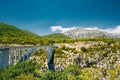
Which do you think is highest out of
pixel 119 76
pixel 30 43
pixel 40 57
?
pixel 30 43

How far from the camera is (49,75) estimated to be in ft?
233

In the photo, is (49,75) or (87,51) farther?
(87,51)

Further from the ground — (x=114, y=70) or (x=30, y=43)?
(x=30, y=43)

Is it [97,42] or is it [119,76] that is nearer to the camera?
[119,76]

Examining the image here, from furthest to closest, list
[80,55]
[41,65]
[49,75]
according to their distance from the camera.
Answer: [80,55]
[41,65]
[49,75]

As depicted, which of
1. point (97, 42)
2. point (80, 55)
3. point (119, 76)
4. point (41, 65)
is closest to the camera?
point (41, 65)

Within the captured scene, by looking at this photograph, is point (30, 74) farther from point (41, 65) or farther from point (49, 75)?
point (41, 65)

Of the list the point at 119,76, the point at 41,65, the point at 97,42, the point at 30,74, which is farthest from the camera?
the point at 97,42

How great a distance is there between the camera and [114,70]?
104m

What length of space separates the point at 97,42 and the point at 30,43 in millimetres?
38580

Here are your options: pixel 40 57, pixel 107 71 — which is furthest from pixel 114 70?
pixel 40 57

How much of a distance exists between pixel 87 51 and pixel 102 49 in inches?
333

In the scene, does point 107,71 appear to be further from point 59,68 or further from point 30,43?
point 30,43

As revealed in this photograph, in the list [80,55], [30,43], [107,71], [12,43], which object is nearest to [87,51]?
[80,55]
